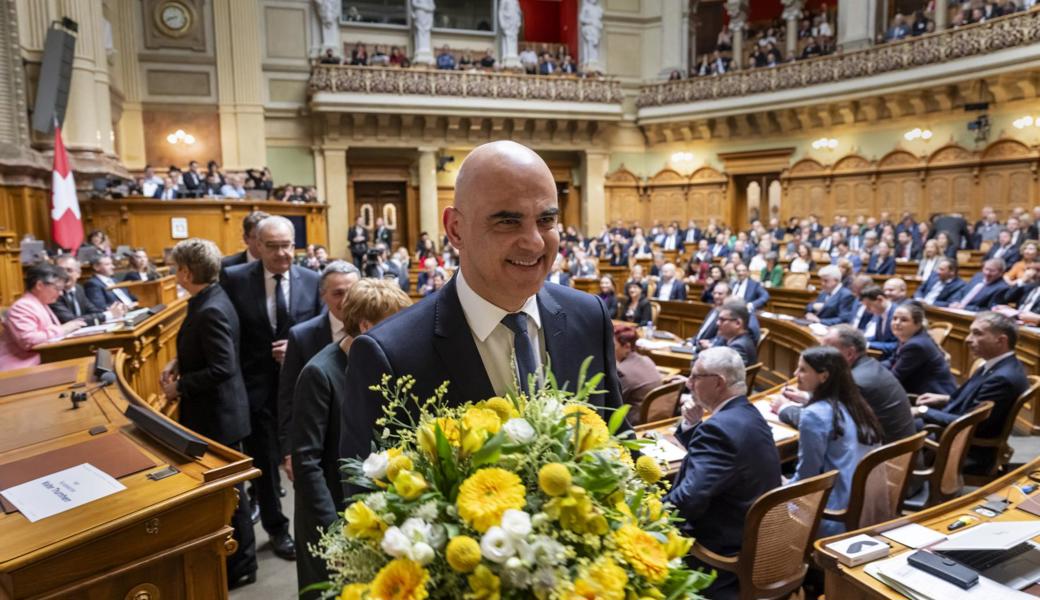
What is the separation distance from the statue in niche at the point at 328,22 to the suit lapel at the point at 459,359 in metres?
16.5

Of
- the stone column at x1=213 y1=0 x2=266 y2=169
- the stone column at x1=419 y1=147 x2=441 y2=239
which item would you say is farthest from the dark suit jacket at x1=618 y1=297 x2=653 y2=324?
the stone column at x1=213 y1=0 x2=266 y2=169

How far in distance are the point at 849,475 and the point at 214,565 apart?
265 centimetres

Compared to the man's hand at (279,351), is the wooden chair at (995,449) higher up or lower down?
lower down

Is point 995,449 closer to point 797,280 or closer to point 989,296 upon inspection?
point 989,296

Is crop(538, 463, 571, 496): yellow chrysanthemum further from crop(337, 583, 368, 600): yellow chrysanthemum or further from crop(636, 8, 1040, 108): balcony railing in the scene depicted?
crop(636, 8, 1040, 108): balcony railing

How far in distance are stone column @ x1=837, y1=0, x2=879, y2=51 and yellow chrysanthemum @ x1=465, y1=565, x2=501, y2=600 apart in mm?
16700

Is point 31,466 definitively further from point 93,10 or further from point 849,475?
point 93,10

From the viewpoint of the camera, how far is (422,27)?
1683cm

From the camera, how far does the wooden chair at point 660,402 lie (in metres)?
4.05

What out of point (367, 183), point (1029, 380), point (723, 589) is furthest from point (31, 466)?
point (367, 183)

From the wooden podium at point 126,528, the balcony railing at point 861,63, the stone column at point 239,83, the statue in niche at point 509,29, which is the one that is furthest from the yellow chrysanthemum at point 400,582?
the statue in niche at point 509,29

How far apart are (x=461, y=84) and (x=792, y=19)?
862 centimetres

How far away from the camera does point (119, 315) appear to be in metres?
5.28

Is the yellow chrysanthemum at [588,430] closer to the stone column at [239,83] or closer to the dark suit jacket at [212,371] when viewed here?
the dark suit jacket at [212,371]
